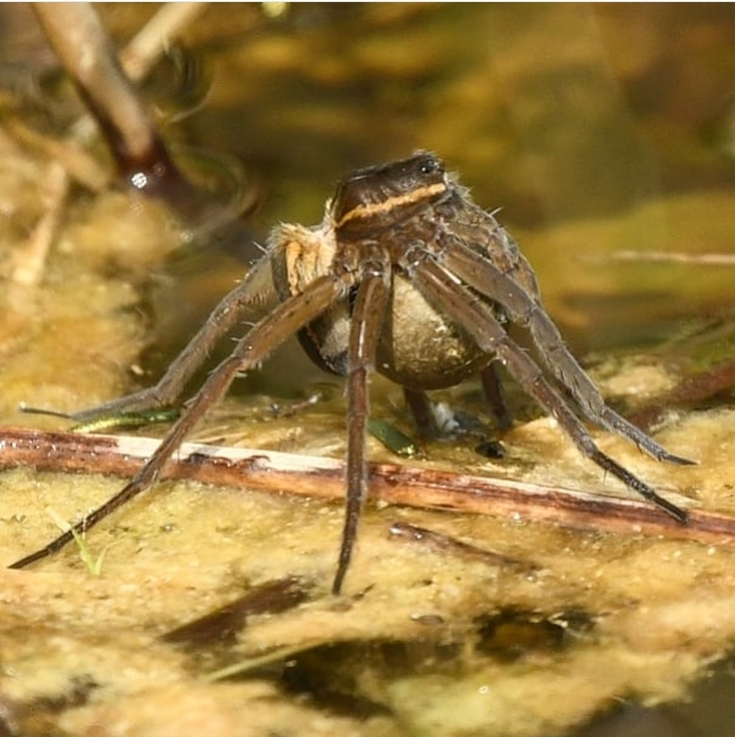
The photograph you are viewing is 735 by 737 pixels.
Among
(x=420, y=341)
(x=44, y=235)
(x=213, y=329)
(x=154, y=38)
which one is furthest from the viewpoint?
(x=154, y=38)

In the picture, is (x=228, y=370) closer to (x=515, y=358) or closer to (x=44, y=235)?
(x=515, y=358)

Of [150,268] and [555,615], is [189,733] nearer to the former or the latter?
[555,615]

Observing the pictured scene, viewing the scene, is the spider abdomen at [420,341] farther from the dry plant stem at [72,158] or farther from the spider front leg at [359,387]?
the dry plant stem at [72,158]

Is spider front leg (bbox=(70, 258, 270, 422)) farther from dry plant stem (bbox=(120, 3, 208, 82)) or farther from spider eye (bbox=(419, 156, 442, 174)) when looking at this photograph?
dry plant stem (bbox=(120, 3, 208, 82))

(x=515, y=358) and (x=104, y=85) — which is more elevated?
(x=104, y=85)

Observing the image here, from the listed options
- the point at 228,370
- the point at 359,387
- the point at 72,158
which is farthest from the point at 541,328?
the point at 72,158

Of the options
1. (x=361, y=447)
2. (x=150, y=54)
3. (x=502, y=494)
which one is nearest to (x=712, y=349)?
(x=502, y=494)

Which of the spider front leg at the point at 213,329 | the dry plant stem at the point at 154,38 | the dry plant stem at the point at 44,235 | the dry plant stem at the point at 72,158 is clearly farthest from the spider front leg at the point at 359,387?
the dry plant stem at the point at 154,38
